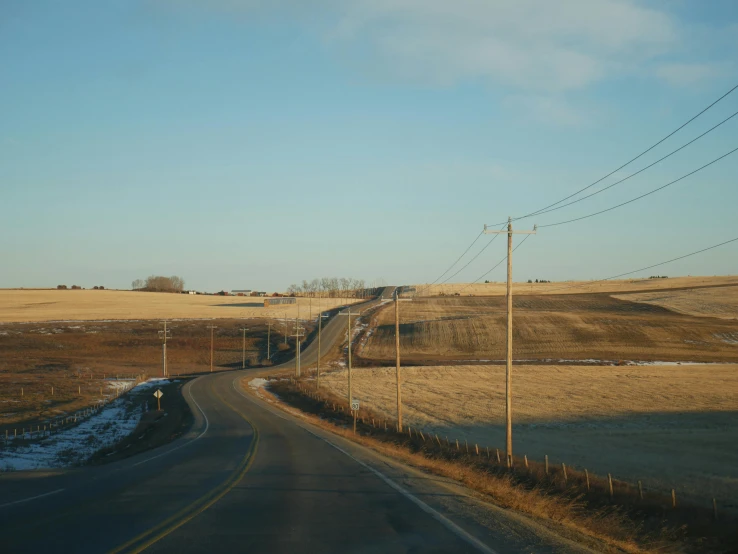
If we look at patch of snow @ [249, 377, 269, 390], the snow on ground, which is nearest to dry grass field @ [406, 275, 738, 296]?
patch of snow @ [249, 377, 269, 390]

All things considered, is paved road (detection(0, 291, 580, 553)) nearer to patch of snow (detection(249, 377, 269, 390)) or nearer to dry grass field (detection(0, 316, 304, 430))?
dry grass field (detection(0, 316, 304, 430))

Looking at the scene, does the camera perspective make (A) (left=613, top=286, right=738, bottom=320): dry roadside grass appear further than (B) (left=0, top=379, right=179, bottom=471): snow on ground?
Yes

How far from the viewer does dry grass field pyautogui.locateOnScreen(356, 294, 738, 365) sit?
82.3m

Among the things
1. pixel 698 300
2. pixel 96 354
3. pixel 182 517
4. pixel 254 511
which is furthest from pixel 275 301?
pixel 182 517

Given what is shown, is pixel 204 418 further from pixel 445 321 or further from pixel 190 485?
pixel 445 321

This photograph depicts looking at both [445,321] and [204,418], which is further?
[445,321]

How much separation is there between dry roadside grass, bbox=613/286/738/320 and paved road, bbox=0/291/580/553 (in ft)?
336

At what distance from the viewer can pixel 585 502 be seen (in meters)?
17.9

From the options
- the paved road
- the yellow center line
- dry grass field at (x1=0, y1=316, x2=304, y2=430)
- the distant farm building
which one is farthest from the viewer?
the distant farm building

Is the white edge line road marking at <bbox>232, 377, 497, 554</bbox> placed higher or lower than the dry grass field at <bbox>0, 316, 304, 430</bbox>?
higher

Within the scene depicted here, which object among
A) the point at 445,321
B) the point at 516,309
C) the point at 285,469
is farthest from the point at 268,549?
the point at 516,309

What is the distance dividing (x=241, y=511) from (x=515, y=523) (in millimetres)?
5588

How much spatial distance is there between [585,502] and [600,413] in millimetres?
27615

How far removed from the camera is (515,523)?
1204 centimetres
